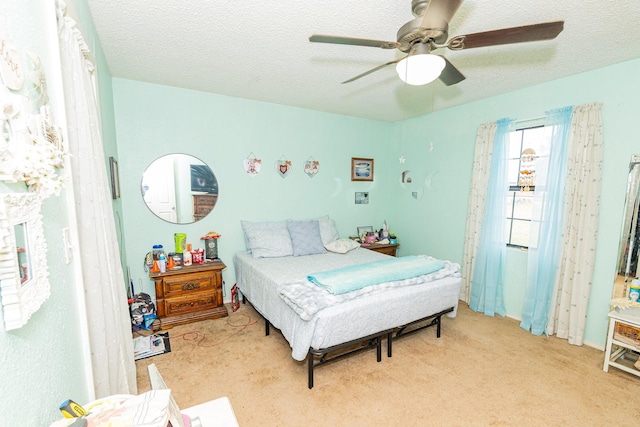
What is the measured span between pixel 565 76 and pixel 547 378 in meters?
2.62

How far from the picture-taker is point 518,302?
302 centimetres

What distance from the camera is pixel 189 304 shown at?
293cm

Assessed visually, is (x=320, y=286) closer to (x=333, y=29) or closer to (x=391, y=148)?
(x=333, y=29)

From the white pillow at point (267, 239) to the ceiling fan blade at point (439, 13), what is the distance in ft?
8.31

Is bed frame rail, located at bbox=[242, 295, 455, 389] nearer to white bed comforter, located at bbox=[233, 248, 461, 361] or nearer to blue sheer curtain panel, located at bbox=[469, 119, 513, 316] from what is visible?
white bed comforter, located at bbox=[233, 248, 461, 361]

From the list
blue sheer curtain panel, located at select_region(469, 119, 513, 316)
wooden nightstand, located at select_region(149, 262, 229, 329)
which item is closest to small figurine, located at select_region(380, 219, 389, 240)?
blue sheer curtain panel, located at select_region(469, 119, 513, 316)

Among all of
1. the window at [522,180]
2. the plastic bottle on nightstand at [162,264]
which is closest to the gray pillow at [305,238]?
the plastic bottle on nightstand at [162,264]

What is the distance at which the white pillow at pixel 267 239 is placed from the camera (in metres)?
3.21

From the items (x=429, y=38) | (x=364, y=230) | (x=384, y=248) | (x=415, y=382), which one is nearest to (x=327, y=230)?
(x=364, y=230)

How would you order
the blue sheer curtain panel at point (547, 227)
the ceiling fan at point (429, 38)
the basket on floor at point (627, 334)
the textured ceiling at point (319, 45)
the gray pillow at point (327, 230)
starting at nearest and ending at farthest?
1. the ceiling fan at point (429, 38)
2. the textured ceiling at point (319, 45)
3. the basket on floor at point (627, 334)
4. the blue sheer curtain panel at point (547, 227)
5. the gray pillow at point (327, 230)

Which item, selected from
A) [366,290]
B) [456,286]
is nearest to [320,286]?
[366,290]

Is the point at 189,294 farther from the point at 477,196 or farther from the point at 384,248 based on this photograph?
the point at 477,196

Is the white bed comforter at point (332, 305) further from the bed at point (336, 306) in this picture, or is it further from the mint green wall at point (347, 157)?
the mint green wall at point (347, 157)

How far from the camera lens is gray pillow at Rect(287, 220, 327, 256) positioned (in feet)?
11.1
